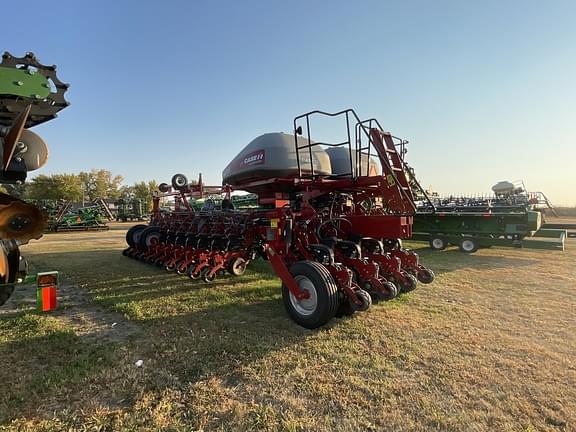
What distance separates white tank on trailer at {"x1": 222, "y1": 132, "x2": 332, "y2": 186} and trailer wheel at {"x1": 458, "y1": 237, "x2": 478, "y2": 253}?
7.45 meters

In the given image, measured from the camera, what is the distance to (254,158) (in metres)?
6.37

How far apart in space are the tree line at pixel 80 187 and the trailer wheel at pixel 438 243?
33780 millimetres

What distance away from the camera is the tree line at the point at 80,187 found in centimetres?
4622

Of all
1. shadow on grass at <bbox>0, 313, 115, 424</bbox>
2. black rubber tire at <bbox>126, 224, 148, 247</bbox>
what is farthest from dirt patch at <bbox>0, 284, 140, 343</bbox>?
black rubber tire at <bbox>126, 224, 148, 247</bbox>

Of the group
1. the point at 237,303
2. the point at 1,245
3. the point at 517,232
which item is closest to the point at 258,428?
the point at 1,245

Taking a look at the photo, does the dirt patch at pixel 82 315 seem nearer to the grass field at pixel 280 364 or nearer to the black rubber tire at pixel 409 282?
the grass field at pixel 280 364

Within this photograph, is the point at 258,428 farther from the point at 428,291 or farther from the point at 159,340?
the point at 428,291

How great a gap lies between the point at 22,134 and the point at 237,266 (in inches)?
219

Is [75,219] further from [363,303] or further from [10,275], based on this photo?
[363,303]

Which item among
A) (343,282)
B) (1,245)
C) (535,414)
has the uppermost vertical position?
(1,245)

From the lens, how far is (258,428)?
254 centimetres

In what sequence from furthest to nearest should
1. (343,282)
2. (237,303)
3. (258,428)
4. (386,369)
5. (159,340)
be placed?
(237,303) → (343,282) → (159,340) → (386,369) → (258,428)

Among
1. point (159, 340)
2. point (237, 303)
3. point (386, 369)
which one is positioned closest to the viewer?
point (386, 369)

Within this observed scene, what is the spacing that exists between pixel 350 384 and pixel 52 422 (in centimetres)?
239
